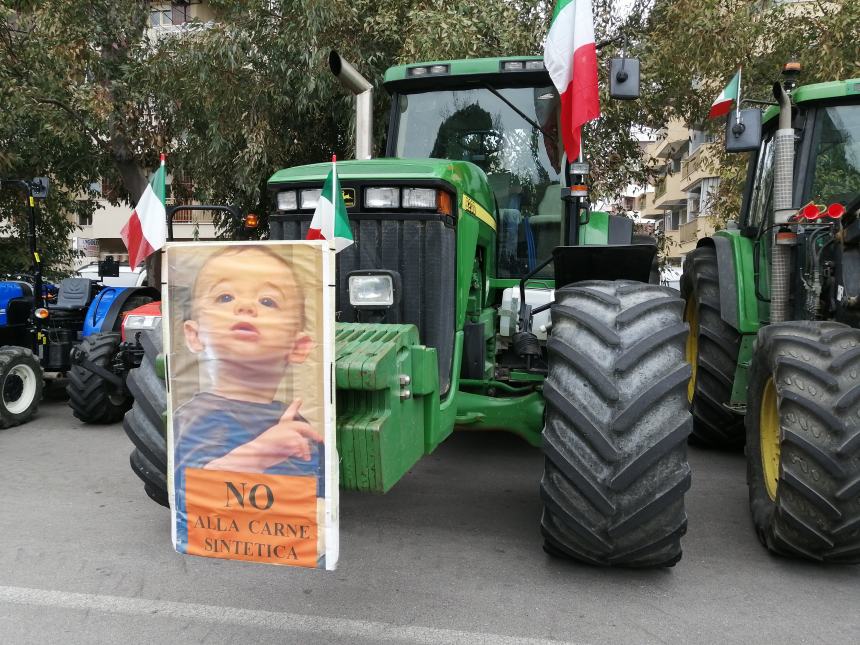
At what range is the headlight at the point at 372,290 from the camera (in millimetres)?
3189

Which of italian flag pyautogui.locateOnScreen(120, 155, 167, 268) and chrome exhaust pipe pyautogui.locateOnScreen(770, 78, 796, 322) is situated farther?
chrome exhaust pipe pyautogui.locateOnScreen(770, 78, 796, 322)

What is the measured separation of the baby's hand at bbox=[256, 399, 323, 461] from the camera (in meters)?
2.45

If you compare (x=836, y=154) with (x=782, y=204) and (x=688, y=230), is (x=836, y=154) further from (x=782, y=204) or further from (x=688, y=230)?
(x=688, y=230)

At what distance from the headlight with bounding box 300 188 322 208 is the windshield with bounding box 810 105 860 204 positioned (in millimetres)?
3027

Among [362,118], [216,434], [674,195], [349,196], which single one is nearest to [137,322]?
[362,118]

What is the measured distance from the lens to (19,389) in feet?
22.9

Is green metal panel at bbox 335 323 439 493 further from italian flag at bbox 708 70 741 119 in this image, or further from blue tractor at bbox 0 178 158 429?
blue tractor at bbox 0 178 158 429

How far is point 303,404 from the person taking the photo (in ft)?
8.02

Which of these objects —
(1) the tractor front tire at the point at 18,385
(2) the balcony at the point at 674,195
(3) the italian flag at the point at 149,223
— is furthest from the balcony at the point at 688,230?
(3) the italian flag at the point at 149,223

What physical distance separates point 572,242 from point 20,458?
4.41 m

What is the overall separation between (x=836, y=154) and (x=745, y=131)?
0.81 metres

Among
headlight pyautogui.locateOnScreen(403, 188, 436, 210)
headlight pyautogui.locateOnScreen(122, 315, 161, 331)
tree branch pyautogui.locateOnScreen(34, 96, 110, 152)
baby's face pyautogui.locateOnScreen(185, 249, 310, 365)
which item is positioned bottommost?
headlight pyautogui.locateOnScreen(122, 315, 161, 331)

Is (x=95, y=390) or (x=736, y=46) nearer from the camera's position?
(x=95, y=390)

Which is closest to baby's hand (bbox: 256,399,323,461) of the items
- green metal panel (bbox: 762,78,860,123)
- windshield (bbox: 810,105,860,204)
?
windshield (bbox: 810,105,860,204)
